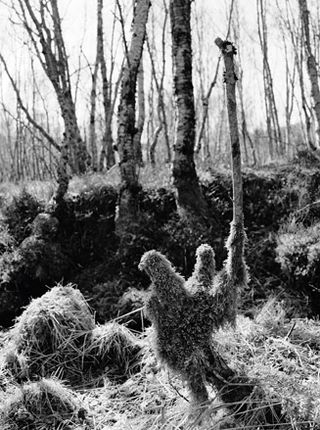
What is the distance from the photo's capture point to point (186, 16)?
4.78 metres

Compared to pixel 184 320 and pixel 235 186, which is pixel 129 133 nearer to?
pixel 235 186

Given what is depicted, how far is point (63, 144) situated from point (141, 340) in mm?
2912

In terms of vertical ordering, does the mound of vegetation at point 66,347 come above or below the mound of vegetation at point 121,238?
below

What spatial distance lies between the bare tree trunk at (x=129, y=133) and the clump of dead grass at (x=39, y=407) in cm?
213

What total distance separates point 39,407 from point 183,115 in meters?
3.22

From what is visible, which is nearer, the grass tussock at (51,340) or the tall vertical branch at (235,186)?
the tall vertical branch at (235,186)

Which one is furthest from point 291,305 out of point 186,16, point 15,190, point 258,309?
point 15,190

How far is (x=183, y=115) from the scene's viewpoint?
4.70 meters

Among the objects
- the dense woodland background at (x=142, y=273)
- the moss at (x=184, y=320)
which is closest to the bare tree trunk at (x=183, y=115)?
the dense woodland background at (x=142, y=273)

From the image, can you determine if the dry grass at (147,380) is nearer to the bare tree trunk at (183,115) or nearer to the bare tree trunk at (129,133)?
the bare tree trunk at (129,133)

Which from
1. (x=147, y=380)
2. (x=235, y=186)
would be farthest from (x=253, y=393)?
(x=235, y=186)

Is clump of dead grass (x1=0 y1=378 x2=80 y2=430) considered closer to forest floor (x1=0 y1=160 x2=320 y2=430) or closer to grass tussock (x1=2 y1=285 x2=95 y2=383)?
forest floor (x1=0 y1=160 x2=320 y2=430)

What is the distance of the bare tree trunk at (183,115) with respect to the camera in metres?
4.64

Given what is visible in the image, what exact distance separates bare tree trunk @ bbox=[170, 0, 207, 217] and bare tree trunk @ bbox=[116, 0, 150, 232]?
47 centimetres
